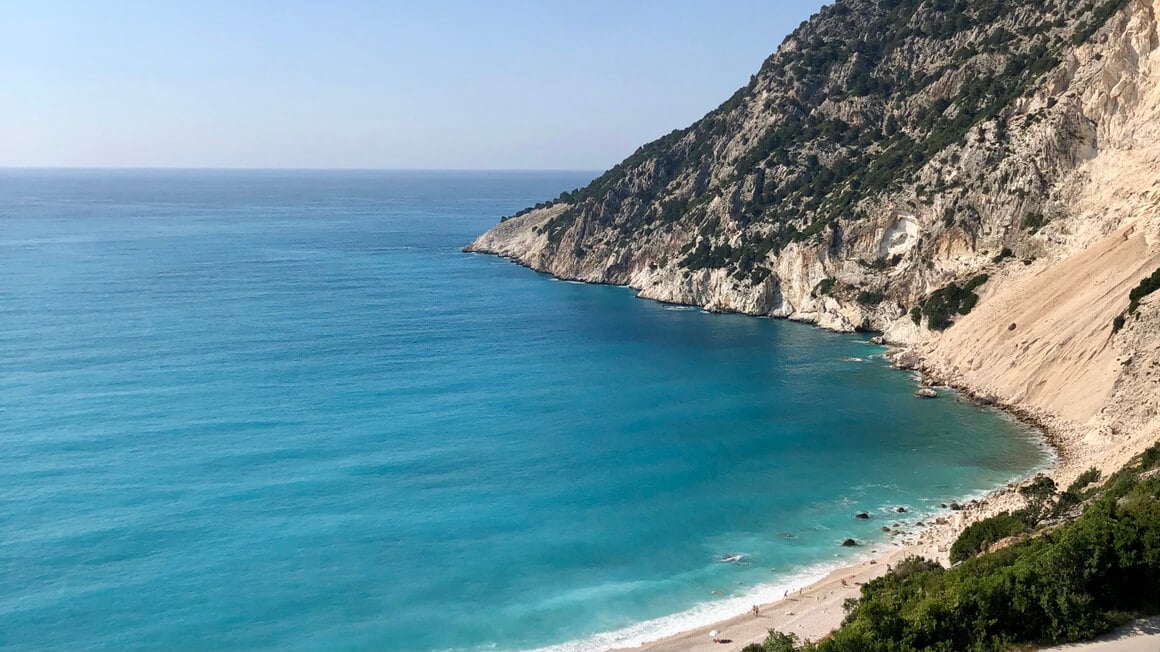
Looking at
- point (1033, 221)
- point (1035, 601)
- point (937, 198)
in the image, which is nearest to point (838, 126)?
point (937, 198)

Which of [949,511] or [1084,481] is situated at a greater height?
[1084,481]

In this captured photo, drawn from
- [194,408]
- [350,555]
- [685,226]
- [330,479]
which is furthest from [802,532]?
[685,226]

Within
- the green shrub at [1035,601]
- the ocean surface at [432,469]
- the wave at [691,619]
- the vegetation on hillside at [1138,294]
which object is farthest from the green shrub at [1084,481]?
the vegetation on hillside at [1138,294]

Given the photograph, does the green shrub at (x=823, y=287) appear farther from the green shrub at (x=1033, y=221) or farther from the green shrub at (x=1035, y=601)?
the green shrub at (x=1035, y=601)

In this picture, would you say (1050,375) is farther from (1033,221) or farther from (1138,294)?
(1033,221)

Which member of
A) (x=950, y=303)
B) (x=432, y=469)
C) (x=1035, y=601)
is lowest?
(x=432, y=469)

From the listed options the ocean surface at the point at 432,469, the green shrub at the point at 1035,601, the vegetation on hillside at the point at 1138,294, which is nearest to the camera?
the green shrub at the point at 1035,601

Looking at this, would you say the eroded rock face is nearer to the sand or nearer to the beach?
the sand
